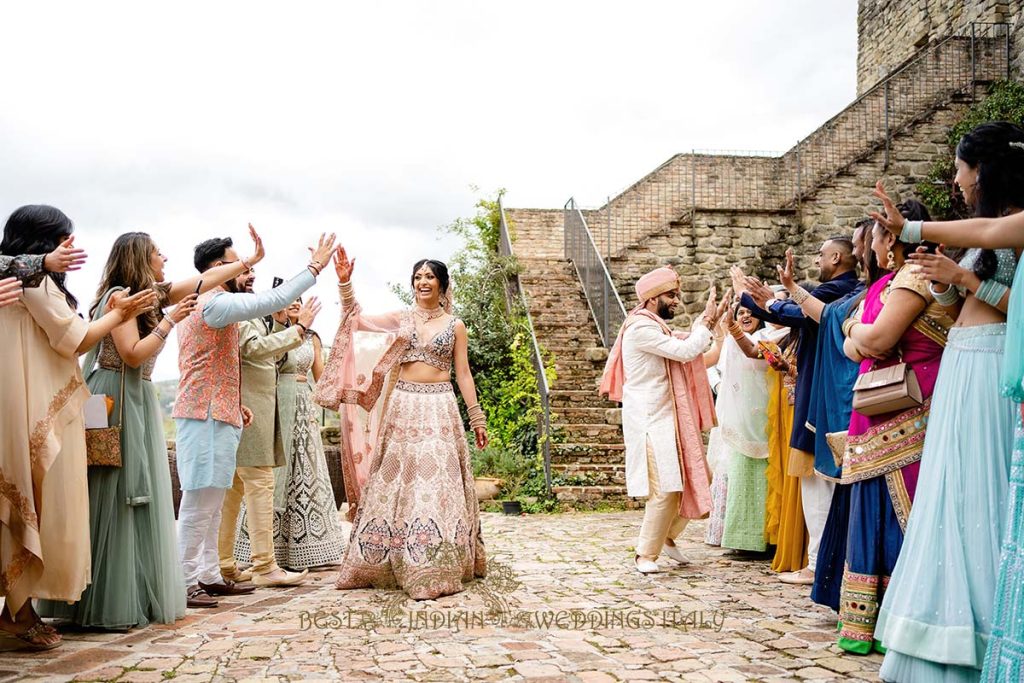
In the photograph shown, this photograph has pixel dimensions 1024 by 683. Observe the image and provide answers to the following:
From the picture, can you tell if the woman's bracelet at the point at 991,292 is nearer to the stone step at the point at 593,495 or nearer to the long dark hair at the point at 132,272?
the long dark hair at the point at 132,272

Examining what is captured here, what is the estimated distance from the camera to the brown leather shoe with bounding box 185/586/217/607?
16.0ft

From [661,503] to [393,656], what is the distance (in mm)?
2657

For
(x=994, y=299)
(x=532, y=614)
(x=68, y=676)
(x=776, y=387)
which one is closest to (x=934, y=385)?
(x=994, y=299)

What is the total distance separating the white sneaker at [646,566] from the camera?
5.89m

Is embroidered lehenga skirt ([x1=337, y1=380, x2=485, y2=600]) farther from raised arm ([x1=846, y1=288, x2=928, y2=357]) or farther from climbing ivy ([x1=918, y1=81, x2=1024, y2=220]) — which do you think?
climbing ivy ([x1=918, y1=81, x2=1024, y2=220])

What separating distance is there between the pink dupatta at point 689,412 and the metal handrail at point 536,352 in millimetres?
3948

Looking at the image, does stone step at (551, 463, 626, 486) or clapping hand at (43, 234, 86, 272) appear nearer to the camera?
clapping hand at (43, 234, 86, 272)

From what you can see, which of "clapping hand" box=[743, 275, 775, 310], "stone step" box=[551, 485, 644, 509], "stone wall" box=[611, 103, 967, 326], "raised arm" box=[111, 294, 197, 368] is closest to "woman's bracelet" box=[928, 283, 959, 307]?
"clapping hand" box=[743, 275, 775, 310]

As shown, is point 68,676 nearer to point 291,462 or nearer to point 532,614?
point 532,614

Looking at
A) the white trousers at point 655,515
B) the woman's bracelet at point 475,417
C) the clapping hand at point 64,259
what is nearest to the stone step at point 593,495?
the white trousers at point 655,515

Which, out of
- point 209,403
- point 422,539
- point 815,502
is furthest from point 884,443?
point 209,403

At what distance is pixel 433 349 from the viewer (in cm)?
560

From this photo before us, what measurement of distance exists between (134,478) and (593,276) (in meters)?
10.4

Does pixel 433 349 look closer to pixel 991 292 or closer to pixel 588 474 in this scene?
pixel 991 292
